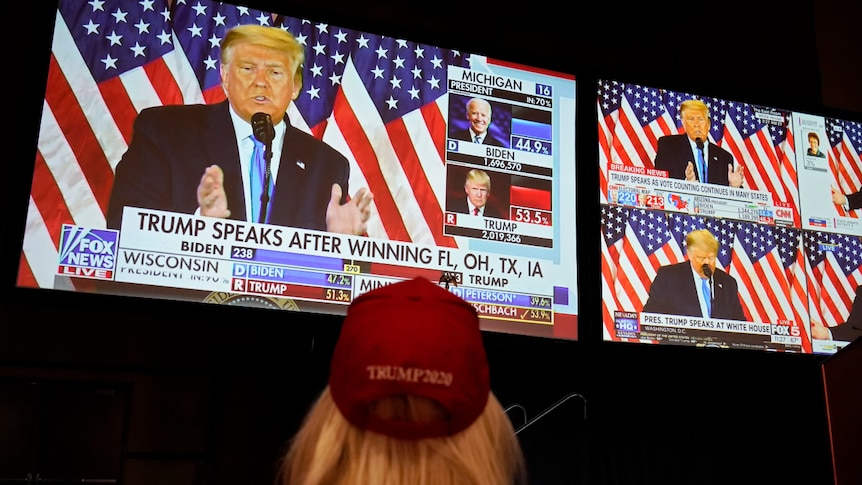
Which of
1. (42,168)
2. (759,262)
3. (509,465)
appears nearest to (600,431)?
(759,262)

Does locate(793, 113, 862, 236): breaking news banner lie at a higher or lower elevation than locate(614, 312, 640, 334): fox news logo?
higher

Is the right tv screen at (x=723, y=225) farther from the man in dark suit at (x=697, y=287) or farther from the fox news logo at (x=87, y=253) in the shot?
the fox news logo at (x=87, y=253)

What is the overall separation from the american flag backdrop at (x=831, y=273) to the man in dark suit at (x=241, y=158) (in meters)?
1.87

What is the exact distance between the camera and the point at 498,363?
344 cm

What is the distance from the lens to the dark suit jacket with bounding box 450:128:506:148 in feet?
11.0

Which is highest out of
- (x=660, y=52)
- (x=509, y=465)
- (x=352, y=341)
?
(x=660, y=52)

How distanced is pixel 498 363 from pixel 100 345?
148 cm

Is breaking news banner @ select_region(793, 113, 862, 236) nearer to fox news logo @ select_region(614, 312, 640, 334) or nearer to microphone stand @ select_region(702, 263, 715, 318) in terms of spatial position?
microphone stand @ select_region(702, 263, 715, 318)

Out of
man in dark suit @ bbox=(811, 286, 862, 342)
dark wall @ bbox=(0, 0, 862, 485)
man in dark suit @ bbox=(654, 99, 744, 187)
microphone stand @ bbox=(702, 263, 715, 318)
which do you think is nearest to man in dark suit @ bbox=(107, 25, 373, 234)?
dark wall @ bbox=(0, 0, 862, 485)

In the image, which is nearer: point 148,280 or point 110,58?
point 148,280

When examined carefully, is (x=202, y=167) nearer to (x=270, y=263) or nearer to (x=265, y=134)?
(x=265, y=134)

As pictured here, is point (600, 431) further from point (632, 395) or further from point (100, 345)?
point (100, 345)

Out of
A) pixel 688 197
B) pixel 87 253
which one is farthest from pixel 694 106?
pixel 87 253

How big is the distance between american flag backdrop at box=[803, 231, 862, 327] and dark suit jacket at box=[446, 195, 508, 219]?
1.38 meters
